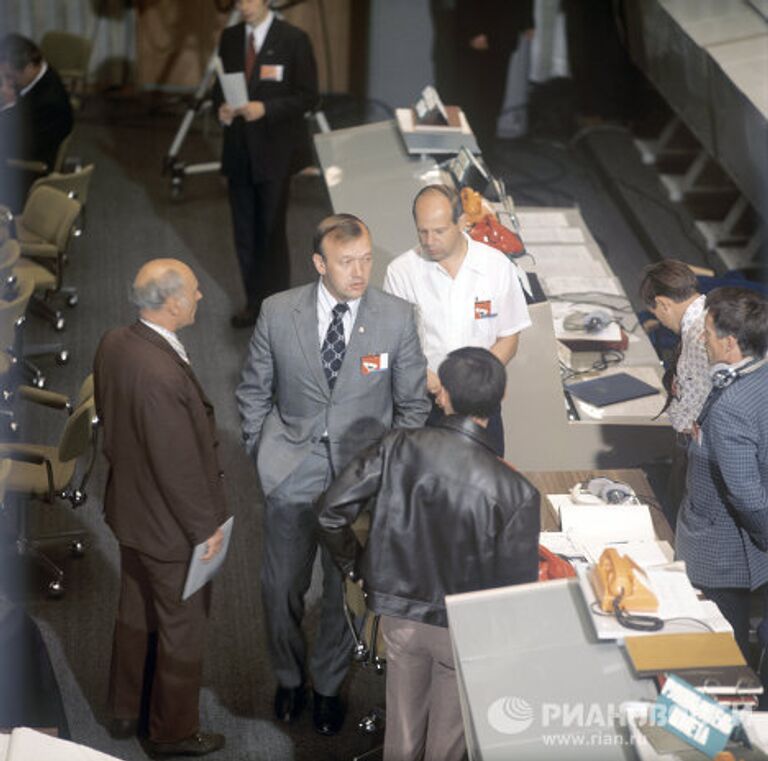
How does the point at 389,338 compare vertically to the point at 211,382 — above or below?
above

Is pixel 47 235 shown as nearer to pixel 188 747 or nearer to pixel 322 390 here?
pixel 322 390

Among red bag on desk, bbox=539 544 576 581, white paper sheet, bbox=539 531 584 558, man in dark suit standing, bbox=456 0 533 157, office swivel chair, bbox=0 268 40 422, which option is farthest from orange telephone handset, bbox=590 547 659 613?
man in dark suit standing, bbox=456 0 533 157

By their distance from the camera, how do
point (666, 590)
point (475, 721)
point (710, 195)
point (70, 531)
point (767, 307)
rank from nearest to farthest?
point (475, 721), point (666, 590), point (767, 307), point (70, 531), point (710, 195)

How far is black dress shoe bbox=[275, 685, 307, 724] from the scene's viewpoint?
4180 mm

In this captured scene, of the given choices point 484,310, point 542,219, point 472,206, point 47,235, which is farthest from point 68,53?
point 484,310

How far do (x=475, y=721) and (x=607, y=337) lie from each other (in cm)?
262

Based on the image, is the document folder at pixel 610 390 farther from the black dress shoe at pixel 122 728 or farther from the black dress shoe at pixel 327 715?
the black dress shoe at pixel 122 728

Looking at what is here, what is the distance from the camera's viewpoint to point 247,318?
6.55 m

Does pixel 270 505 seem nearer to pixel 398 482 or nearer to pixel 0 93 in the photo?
pixel 398 482

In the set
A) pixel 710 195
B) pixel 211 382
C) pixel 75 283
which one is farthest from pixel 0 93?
pixel 710 195

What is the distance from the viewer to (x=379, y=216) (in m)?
5.33

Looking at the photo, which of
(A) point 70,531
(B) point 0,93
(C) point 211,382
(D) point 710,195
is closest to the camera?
(A) point 70,531

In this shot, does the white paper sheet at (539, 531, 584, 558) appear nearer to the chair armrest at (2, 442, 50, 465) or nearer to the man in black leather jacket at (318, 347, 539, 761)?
the man in black leather jacket at (318, 347, 539, 761)

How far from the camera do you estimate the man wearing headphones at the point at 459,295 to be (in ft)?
14.3
